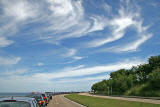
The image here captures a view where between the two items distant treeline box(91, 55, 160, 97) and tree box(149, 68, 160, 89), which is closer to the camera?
tree box(149, 68, 160, 89)

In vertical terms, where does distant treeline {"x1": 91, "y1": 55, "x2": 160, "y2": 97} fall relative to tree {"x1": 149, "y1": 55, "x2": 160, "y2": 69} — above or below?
below

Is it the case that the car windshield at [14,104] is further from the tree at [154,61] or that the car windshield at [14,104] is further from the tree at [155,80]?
the tree at [154,61]

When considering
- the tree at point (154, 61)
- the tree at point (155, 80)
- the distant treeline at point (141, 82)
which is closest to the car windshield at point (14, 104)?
the distant treeline at point (141, 82)

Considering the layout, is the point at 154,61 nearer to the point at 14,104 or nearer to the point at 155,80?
the point at 155,80

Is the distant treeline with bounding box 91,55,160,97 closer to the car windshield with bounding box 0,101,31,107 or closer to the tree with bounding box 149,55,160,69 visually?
the tree with bounding box 149,55,160,69

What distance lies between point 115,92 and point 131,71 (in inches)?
999

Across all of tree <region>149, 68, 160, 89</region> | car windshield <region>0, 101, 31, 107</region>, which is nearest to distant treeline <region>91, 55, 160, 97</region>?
tree <region>149, 68, 160, 89</region>

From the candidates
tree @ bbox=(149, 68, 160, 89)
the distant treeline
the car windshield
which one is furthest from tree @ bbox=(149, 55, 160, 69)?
the car windshield

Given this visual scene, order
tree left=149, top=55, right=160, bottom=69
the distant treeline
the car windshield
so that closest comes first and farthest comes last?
the car windshield → the distant treeline → tree left=149, top=55, right=160, bottom=69

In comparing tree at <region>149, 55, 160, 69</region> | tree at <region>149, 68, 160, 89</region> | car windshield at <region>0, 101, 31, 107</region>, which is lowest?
car windshield at <region>0, 101, 31, 107</region>

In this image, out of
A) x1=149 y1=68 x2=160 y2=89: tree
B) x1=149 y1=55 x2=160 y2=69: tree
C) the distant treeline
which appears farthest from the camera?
x1=149 y1=55 x2=160 y2=69: tree

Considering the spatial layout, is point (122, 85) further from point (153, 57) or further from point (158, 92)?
point (158, 92)

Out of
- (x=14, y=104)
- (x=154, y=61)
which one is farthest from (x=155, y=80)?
(x=14, y=104)

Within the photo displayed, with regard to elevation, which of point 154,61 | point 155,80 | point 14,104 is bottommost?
point 14,104
